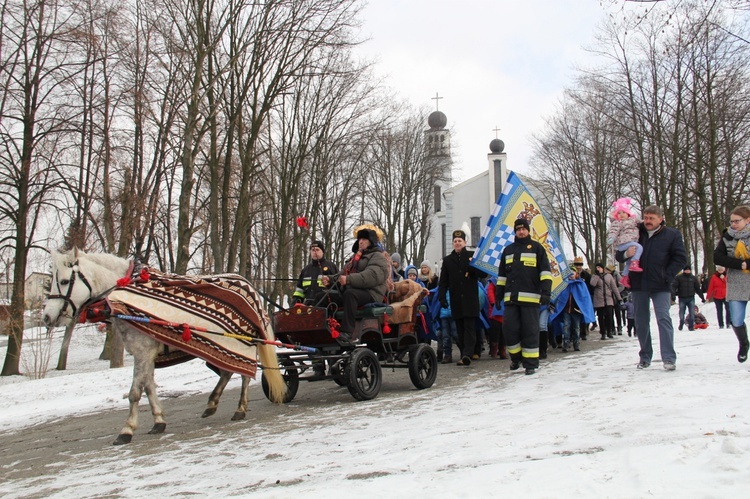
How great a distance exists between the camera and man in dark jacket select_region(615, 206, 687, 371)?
835 centimetres

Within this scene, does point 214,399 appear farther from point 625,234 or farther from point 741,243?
point 741,243

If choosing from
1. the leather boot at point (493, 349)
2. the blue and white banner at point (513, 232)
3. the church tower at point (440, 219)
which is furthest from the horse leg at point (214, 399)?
the church tower at point (440, 219)

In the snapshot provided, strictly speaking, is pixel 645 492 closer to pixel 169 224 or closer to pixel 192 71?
pixel 192 71

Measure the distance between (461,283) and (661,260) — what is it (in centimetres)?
410

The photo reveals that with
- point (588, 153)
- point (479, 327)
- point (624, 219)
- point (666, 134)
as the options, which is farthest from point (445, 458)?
point (588, 153)

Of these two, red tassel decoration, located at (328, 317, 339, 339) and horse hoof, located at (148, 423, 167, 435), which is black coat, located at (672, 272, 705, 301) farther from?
horse hoof, located at (148, 423, 167, 435)

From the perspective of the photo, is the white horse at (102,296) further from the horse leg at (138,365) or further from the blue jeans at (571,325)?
the blue jeans at (571,325)

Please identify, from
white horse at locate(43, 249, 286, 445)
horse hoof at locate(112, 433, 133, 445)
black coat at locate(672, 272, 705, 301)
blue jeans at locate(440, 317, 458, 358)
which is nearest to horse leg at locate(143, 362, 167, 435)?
white horse at locate(43, 249, 286, 445)

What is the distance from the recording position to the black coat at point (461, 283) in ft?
38.9

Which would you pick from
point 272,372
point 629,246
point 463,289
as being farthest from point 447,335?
point 272,372

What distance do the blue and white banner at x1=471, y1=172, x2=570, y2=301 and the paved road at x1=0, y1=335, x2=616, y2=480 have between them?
160 centimetres

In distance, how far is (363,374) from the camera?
8.65 m

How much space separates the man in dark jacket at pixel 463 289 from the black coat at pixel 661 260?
3.65 metres

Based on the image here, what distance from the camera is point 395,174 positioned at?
45.2m
